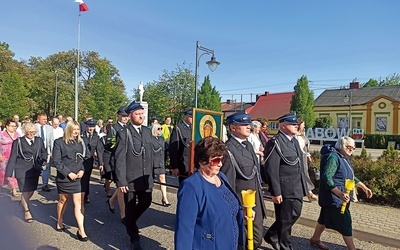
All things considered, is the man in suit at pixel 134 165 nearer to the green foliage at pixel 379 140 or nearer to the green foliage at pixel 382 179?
the green foliage at pixel 382 179

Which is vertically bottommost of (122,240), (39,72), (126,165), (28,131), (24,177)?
(122,240)

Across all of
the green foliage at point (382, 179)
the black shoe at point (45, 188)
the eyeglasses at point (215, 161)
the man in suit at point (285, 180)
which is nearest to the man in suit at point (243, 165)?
the man in suit at point (285, 180)

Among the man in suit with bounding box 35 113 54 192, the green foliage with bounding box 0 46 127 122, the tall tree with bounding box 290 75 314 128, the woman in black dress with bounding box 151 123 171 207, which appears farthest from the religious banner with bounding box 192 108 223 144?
the tall tree with bounding box 290 75 314 128

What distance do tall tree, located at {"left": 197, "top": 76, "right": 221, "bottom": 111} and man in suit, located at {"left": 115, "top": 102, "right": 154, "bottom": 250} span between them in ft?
145

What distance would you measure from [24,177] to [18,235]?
17.9ft

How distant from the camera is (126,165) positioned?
4.66 metres

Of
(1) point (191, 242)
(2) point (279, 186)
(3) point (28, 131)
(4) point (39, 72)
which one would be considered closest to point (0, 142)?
(3) point (28, 131)

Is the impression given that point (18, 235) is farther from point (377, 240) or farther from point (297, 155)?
point (377, 240)

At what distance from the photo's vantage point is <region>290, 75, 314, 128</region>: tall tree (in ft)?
164

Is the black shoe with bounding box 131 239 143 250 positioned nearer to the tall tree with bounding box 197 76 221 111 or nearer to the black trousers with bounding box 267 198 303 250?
the black trousers with bounding box 267 198 303 250

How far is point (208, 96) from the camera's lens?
5000cm

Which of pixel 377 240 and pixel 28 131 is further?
pixel 28 131

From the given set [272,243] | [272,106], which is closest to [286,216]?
[272,243]

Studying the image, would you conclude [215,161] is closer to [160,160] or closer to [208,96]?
[160,160]
